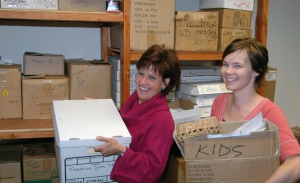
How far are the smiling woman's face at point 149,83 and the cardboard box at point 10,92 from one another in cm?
76

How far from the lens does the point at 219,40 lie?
6.40 ft

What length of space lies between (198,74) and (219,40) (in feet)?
0.98

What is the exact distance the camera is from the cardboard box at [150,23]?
→ 1.74 m

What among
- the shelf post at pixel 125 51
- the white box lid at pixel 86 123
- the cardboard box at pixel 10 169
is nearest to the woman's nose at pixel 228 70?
the white box lid at pixel 86 123

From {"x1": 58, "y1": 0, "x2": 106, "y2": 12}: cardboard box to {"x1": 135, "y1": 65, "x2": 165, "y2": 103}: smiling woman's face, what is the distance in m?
0.58

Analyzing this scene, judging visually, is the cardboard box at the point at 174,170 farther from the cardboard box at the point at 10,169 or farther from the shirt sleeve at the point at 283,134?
the cardboard box at the point at 10,169

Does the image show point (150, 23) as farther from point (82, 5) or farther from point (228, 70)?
point (228, 70)

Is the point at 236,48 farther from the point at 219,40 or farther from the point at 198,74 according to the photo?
the point at 198,74

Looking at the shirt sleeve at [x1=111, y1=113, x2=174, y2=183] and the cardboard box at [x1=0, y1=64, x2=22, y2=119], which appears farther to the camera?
the cardboard box at [x1=0, y1=64, x2=22, y2=119]

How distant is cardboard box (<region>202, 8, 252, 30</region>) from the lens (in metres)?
1.92

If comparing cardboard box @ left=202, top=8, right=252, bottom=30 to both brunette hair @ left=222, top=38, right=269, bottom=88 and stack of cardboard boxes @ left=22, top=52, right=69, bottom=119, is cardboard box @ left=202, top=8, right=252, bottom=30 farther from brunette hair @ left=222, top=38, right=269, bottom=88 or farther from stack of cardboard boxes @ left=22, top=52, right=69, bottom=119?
stack of cardboard boxes @ left=22, top=52, right=69, bottom=119

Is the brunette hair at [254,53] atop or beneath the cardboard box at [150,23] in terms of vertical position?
beneath

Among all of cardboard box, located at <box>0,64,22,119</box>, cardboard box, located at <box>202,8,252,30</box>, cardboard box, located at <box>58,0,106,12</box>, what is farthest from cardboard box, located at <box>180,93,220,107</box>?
cardboard box, located at <box>0,64,22,119</box>

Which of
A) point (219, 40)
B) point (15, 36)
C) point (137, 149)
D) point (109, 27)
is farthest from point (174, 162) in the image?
point (15, 36)
